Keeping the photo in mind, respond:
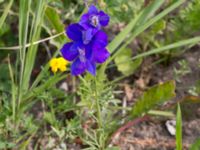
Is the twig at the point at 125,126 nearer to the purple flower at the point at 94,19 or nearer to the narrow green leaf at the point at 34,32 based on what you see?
the narrow green leaf at the point at 34,32

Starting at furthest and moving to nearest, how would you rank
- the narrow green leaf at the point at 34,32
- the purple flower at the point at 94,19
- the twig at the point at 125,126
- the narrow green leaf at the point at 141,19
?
1. the twig at the point at 125,126
2. the narrow green leaf at the point at 141,19
3. the narrow green leaf at the point at 34,32
4. the purple flower at the point at 94,19

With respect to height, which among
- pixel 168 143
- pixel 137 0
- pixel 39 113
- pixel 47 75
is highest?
pixel 137 0

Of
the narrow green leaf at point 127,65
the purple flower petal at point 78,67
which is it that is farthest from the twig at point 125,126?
the purple flower petal at point 78,67

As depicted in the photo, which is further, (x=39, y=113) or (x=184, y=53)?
(x=184, y=53)

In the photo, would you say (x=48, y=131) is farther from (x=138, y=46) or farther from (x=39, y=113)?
(x=138, y=46)

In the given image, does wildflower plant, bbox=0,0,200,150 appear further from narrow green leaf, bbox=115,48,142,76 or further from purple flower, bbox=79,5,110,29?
narrow green leaf, bbox=115,48,142,76

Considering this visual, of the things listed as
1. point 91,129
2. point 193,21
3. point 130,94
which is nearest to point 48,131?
point 91,129
